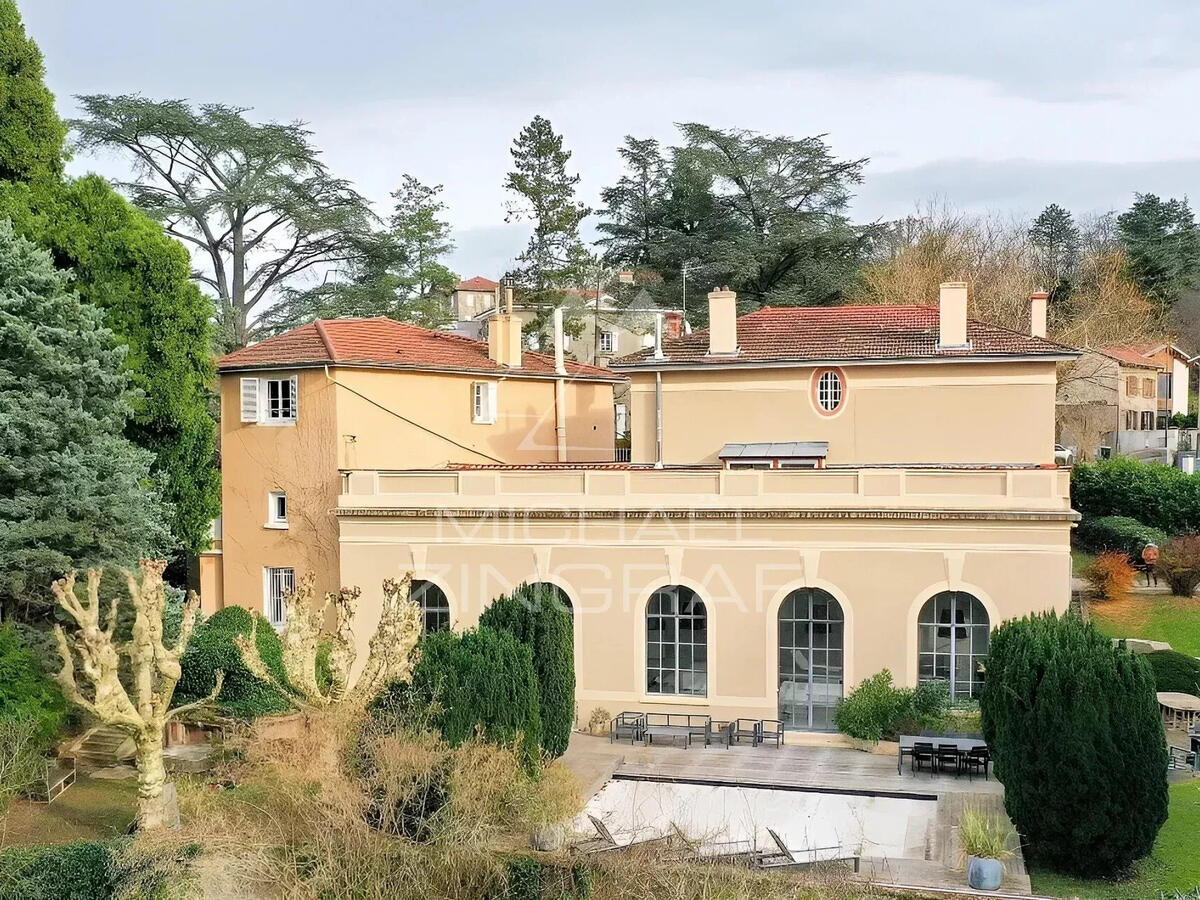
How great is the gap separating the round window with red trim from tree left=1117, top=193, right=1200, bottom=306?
37718mm

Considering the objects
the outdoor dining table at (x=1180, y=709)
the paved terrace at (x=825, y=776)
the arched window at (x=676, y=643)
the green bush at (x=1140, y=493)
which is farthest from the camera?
the green bush at (x=1140, y=493)

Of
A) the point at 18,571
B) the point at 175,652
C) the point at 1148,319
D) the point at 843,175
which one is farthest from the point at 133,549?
the point at 1148,319

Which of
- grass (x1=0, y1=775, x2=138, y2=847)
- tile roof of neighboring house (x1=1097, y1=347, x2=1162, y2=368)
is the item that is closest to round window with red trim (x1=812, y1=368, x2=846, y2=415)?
grass (x1=0, y1=775, x2=138, y2=847)

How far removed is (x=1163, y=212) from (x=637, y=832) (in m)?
53.6

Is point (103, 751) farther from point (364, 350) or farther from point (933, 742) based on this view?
point (933, 742)

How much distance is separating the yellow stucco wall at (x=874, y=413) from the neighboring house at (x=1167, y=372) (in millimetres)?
26071

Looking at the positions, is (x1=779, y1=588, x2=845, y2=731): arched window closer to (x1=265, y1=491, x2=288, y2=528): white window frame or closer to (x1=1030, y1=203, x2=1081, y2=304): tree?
(x1=265, y1=491, x2=288, y2=528): white window frame

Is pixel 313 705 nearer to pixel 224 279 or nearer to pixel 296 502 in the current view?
pixel 296 502

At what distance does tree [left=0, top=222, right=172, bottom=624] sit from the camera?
21016mm

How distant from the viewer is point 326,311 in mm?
39281

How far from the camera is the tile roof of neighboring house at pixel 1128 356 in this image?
141ft

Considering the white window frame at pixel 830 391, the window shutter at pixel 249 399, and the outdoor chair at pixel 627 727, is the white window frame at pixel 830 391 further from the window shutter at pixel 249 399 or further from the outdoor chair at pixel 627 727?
the window shutter at pixel 249 399

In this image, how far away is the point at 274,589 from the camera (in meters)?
25.8

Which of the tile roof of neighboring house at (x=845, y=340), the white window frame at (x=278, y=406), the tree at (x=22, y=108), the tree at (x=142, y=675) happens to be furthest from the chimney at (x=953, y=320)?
the tree at (x=22, y=108)
